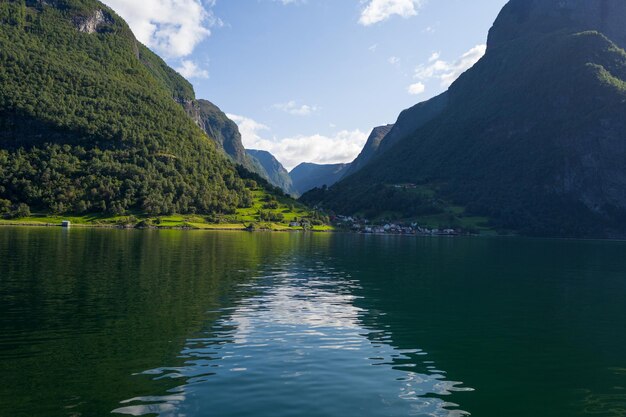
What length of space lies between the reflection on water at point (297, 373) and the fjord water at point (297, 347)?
11cm

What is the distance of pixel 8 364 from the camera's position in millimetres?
25938

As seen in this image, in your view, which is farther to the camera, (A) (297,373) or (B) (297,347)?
(B) (297,347)

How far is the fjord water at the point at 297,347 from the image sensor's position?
894 inches

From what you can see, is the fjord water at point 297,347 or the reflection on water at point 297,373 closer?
the reflection on water at point 297,373

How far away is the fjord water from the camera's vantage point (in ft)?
74.5

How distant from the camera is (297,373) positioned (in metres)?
26.8

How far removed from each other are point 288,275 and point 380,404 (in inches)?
2008

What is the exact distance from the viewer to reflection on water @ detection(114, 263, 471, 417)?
21.9 meters

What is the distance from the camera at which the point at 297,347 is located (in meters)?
32.5

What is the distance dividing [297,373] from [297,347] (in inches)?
225

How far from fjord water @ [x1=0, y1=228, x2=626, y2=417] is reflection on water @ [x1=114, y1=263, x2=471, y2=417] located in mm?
114

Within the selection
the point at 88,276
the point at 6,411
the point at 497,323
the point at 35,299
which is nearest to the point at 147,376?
the point at 6,411

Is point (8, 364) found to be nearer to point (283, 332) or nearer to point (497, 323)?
point (283, 332)

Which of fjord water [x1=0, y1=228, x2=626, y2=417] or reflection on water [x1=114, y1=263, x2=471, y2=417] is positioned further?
fjord water [x1=0, y1=228, x2=626, y2=417]
